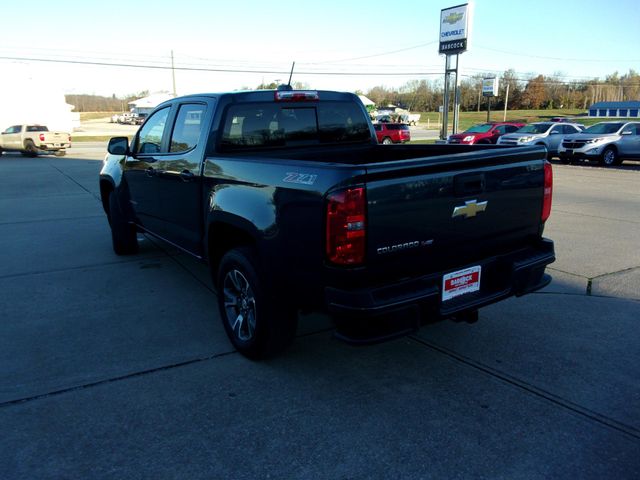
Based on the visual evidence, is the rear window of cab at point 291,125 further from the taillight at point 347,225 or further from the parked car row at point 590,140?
the parked car row at point 590,140

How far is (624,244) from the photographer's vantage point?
23.8 feet

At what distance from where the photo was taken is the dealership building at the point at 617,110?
8875cm

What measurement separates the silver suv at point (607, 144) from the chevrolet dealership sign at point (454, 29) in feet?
59.4

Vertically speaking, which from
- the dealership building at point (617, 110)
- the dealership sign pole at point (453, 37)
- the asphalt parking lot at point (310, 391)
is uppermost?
the dealership sign pole at point (453, 37)

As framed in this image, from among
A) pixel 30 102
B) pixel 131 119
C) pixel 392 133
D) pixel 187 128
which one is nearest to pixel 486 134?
pixel 392 133

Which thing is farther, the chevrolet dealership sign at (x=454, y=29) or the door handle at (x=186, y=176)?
the chevrolet dealership sign at (x=454, y=29)

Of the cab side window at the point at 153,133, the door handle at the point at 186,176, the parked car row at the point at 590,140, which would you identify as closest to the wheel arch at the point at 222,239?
the door handle at the point at 186,176

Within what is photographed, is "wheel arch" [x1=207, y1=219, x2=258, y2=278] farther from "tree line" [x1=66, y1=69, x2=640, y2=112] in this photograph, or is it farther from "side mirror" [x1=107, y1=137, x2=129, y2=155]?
"tree line" [x1=66, y1=69, x2=640, y2=112]

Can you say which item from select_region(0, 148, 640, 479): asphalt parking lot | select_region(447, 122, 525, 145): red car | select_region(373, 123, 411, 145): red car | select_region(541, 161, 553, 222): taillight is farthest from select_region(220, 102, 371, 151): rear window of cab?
select_region(373, 123, 411, 145): red car

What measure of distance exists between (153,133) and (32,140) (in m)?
25.8

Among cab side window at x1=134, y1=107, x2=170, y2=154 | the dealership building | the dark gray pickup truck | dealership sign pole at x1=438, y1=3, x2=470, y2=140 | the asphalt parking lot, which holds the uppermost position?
dealership sign pole at x1=438, y1=3, x2=470, y2=140

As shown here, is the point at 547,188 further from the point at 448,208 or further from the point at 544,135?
the point at 544,135

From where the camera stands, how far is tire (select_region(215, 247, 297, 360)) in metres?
3.53

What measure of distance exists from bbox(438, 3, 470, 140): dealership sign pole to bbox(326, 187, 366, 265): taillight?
1397 inches
